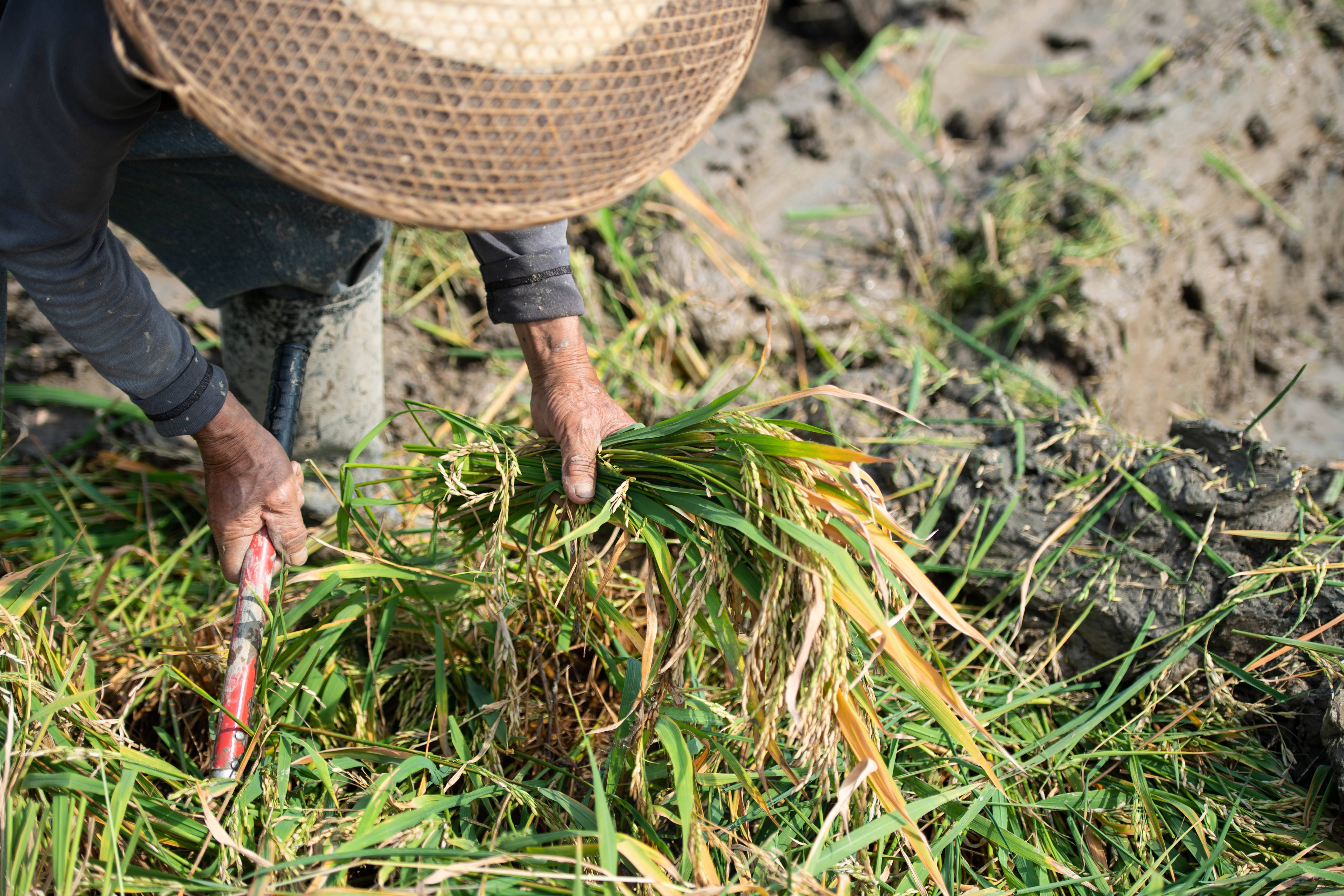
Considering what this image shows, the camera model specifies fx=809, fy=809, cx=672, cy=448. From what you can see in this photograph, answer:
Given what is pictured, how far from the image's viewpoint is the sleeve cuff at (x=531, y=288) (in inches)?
61.4

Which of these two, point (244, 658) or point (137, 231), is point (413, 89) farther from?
point (137, 231)

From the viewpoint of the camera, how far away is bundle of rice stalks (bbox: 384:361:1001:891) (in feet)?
4.04

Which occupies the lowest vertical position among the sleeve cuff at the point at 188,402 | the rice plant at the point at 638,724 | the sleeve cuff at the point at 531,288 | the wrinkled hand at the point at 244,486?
the rice plant at the point at 638,724

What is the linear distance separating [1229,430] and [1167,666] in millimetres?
612

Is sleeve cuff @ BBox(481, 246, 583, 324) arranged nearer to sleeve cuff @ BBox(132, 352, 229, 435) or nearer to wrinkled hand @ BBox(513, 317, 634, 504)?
wrinkled hand @ BBox(513, 317, 634, 504)

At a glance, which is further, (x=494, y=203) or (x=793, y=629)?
(x=793, y=629)

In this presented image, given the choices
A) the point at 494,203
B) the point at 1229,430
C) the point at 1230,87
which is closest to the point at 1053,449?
the point at 1229,430

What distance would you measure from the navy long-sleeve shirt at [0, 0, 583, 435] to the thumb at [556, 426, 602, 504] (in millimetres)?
261

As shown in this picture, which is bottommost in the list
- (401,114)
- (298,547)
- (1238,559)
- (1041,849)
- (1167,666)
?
(1041,849)

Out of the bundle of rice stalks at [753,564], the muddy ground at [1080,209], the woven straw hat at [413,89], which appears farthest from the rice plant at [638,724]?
the muddy ground at [1080,209]

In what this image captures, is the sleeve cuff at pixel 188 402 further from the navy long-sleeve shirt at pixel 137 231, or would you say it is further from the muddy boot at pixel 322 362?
the muddy boot at pixel 322 362

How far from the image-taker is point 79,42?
1.05m

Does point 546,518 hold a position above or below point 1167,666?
above

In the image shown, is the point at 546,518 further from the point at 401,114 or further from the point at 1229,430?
the point at 1229,430
